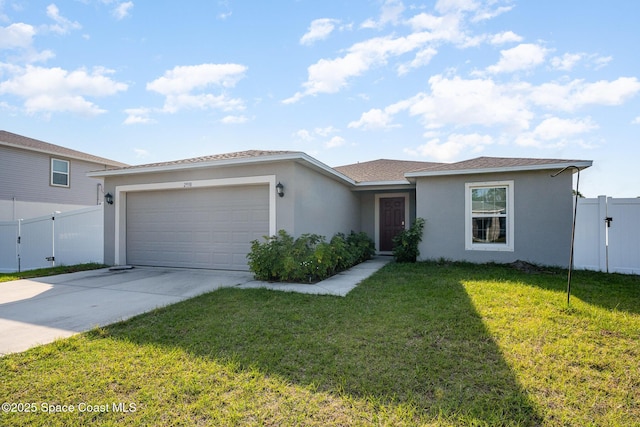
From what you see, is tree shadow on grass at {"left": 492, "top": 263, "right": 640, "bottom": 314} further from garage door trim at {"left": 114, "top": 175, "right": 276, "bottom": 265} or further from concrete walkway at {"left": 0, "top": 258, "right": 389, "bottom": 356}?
garage door trim at {"left": 114, "top": 175, "right": 276, "bottom": 265}

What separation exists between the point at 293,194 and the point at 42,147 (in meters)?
13.3

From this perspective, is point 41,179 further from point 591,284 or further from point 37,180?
point 591,284

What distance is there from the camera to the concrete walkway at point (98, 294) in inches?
155

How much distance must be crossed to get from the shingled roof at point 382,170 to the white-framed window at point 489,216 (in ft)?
8.10

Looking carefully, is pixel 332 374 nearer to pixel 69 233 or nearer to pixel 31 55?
pixel 69 233

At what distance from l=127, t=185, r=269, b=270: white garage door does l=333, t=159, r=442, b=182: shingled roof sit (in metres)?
4.97

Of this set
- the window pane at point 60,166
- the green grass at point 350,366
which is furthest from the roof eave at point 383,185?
the window pane at point 60,166

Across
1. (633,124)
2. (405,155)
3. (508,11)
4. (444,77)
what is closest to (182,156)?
(444,77)

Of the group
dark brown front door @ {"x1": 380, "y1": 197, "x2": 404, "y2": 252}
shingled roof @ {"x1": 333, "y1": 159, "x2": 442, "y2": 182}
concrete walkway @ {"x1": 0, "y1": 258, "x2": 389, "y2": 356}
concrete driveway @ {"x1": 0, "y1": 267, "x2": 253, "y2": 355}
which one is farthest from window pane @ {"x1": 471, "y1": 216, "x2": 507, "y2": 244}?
concrete driveway @ {"x1": 0, "y1": 267, "x2": 253, "y2": 355}

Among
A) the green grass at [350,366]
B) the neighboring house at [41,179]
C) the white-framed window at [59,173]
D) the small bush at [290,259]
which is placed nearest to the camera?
the green grass at [350,366]

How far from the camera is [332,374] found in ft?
9.15

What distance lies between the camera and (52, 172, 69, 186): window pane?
46.4 feet

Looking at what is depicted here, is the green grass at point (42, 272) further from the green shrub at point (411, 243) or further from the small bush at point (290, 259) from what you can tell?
the green shrub at point (411, 243)

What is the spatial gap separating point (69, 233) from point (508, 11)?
1358cm
